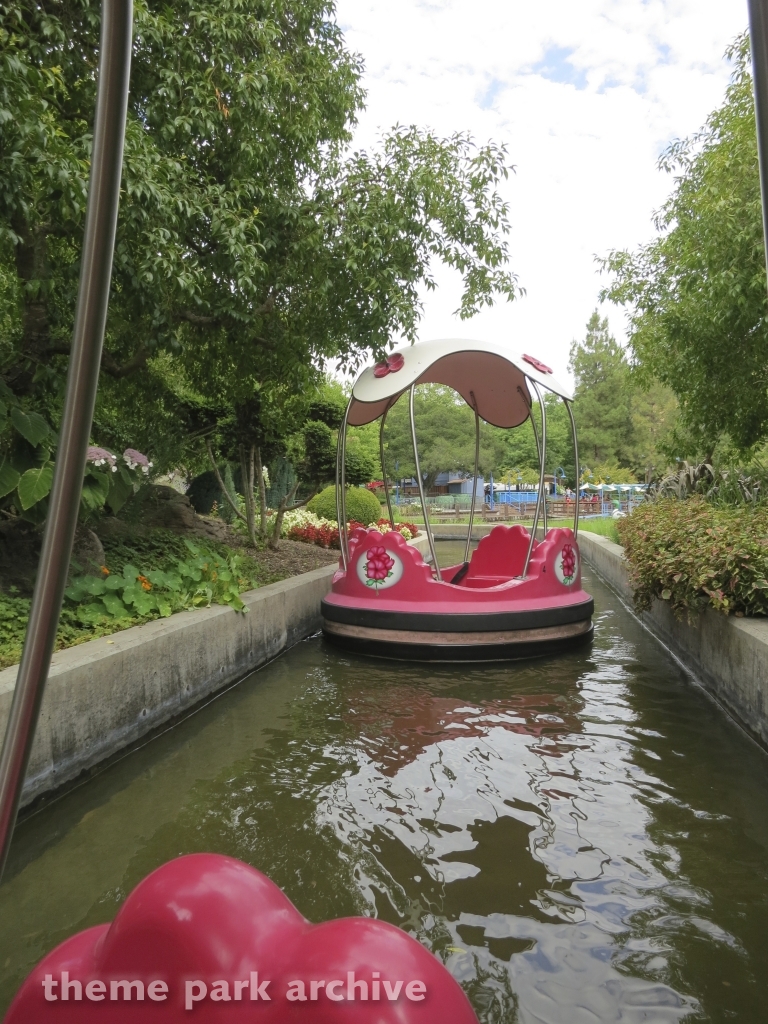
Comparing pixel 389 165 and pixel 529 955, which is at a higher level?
pixel 389 165

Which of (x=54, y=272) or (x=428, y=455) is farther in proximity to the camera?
(x=428, y=455)

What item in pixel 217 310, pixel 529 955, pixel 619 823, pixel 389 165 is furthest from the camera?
pixel 389 165

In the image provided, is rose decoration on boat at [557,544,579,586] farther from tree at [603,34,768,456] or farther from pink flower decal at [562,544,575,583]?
tree at [603,34,768,456]

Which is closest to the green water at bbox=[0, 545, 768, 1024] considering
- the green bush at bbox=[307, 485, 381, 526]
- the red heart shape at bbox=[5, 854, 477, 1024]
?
the red heart shape at bbox=[5, 854, 477, 1024]

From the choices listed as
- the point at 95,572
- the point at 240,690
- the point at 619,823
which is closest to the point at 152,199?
the point at 95,572

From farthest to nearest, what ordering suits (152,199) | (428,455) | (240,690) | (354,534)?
(428,455)
(354,534)
(240,690)
(152,199)

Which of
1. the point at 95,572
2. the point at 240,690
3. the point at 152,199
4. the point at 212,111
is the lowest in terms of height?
the point at 240,690

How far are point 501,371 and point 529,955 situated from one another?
271 inches

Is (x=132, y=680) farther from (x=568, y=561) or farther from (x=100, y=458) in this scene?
(x=568, y=561)

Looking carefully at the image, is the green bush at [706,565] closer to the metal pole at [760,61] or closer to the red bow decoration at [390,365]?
the red bow decoration at [390,365]

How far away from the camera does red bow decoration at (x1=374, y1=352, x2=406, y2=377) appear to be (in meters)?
6.98

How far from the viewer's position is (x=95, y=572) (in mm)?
6074

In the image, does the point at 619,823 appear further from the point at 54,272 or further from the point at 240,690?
the point at 54,272

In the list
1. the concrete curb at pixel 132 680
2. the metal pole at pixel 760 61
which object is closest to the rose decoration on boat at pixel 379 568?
the concrete curb at pixel 132 680
